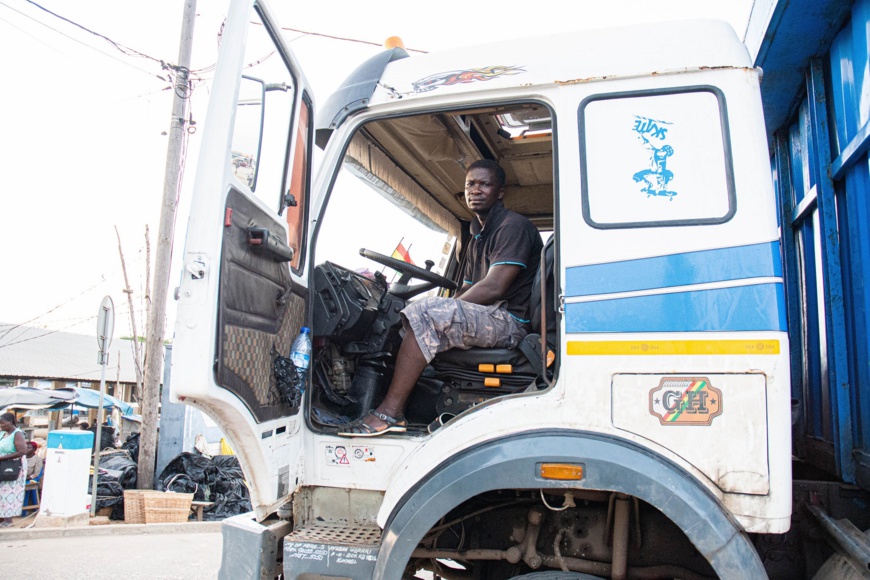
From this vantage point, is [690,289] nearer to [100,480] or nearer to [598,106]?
[598,106]

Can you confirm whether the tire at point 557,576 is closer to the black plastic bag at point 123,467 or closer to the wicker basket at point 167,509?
the wicker basket at point 167,509

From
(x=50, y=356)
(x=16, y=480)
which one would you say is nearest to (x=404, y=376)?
(x=16, y=480)

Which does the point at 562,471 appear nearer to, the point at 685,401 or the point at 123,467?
the point at 685,401

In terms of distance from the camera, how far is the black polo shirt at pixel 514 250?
119 inches

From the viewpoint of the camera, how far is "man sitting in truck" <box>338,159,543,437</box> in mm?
2764

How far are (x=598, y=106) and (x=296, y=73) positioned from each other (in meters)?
1.30

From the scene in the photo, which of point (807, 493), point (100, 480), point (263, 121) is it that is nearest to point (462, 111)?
point (263, 121)

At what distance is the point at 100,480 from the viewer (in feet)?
32.0

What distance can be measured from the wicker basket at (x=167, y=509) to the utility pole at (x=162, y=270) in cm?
115

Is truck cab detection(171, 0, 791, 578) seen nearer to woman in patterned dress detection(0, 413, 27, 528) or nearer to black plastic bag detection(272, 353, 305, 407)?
black plastic bag detection(272, 353, 305, 407)

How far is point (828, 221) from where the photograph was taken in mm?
2562

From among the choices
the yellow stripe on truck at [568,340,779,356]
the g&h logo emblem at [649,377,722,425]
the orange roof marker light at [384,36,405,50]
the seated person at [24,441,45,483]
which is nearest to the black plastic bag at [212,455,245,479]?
the seated person at [24,441,45,483]

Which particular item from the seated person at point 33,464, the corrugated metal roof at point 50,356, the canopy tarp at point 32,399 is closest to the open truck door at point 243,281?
the seated person at point 33,464

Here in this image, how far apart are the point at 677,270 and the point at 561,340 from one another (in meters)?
0.48
